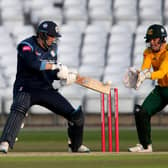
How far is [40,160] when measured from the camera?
40.6ft

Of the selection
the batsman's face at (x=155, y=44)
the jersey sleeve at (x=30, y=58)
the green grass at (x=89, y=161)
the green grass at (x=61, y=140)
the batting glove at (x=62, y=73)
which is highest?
the batsman's face at (x=155, y=44)

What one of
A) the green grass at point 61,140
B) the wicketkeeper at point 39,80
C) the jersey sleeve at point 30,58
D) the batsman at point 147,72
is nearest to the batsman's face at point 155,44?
the batsman at point 147,72

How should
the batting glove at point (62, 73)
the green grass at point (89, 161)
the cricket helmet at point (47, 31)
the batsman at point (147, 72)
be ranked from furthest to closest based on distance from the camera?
the batsman at point (147, 72)
the cricket helmet at point (47, 31)
the batting glove at point (62, 73)
the green grass at point (89, 161)

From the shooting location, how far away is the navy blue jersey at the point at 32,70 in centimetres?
1349

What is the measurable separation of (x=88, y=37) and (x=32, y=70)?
8.93 metres

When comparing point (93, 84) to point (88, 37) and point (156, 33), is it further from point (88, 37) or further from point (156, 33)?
point (88, 37)

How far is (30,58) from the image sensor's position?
44.0ft

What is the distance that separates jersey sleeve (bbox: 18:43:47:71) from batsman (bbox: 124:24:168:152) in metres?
1.32

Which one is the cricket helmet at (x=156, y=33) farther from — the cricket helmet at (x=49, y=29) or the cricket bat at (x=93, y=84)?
the cricket helmet at (x=49, y=29)

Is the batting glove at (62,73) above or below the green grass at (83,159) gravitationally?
above

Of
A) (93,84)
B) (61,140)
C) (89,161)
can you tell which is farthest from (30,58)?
(61,140)

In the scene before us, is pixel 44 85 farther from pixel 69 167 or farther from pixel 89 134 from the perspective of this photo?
pixel 89 134

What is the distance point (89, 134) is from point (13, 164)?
734 centimetres

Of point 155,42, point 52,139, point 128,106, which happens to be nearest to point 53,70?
point 155,42
